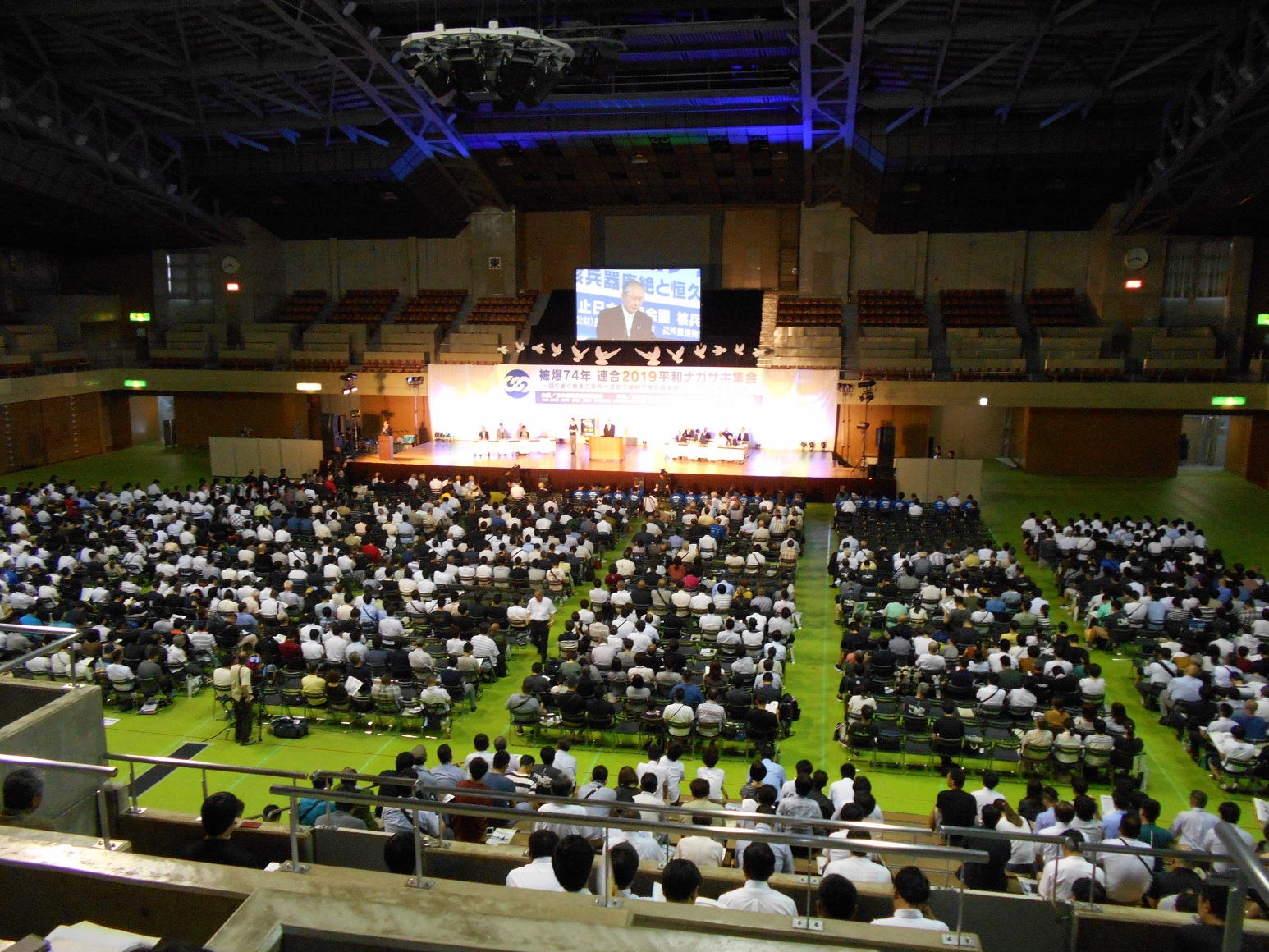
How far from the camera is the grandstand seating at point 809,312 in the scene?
30.4 meters

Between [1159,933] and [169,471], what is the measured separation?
96.9ft

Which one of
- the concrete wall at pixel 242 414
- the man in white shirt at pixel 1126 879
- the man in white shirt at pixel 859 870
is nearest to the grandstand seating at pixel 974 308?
the concrete wall at pixel 242 414

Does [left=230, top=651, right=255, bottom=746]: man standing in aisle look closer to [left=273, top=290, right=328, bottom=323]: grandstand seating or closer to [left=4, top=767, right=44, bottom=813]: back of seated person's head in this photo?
[left=4, top=767, right=44, bottom=813]: back of seated person's head

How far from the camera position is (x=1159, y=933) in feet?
16.7

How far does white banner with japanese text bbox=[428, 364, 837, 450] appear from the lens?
27.4 metres

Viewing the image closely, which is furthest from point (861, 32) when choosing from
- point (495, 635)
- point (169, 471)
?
point (169, 471)

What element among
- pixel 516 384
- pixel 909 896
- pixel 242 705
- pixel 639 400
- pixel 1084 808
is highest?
pixel 516 384

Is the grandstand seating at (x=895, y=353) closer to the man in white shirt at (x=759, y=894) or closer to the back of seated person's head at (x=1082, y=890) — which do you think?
the back of seated person's head at (x=1082, y=890)

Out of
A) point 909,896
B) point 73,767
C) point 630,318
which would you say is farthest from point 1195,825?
point 630,318

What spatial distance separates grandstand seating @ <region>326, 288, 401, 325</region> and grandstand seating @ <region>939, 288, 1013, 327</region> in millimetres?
19678

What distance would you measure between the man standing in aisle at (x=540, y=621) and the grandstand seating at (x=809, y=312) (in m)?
18.7

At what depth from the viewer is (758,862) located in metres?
5.00

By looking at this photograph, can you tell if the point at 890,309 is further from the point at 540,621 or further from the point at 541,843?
the point at 541,843

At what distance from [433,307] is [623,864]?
99.5 feet
